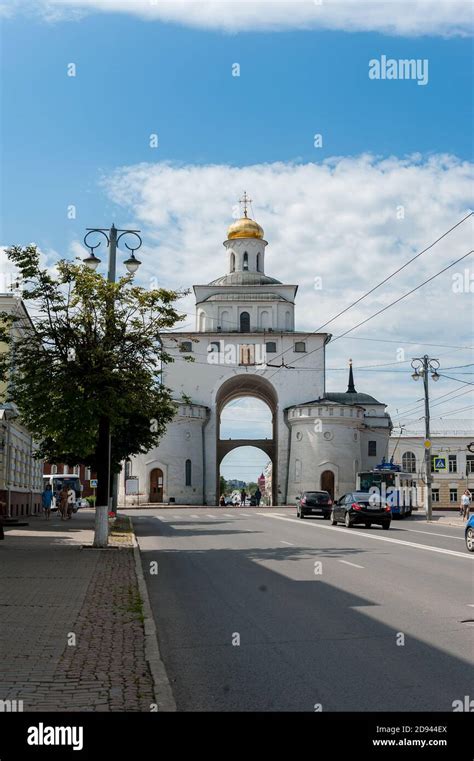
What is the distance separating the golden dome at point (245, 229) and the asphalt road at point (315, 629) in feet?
208

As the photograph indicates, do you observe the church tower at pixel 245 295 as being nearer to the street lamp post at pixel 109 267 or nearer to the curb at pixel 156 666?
the street lamp post at pixel 109 267

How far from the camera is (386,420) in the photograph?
8694 centimetres

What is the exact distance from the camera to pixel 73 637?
352 inches

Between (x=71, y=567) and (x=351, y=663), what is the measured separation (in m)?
9.71

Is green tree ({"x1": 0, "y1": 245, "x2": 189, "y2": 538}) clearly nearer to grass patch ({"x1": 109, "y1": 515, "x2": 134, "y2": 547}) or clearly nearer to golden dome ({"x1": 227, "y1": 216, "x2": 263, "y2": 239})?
grass patch ({"x1": 109, "y1": 515, "x2": 134, "y2": 547})

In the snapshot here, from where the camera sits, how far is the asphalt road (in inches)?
264

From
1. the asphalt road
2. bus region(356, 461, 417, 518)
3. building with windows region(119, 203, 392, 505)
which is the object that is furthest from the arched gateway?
the asphalt road

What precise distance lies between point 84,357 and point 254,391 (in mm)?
63553

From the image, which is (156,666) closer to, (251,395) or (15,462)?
(15,462)

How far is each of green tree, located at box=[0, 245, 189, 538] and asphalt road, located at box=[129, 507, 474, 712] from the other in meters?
3.50

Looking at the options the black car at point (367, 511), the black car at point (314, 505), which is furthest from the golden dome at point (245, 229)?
the black car at point (367, 511)
